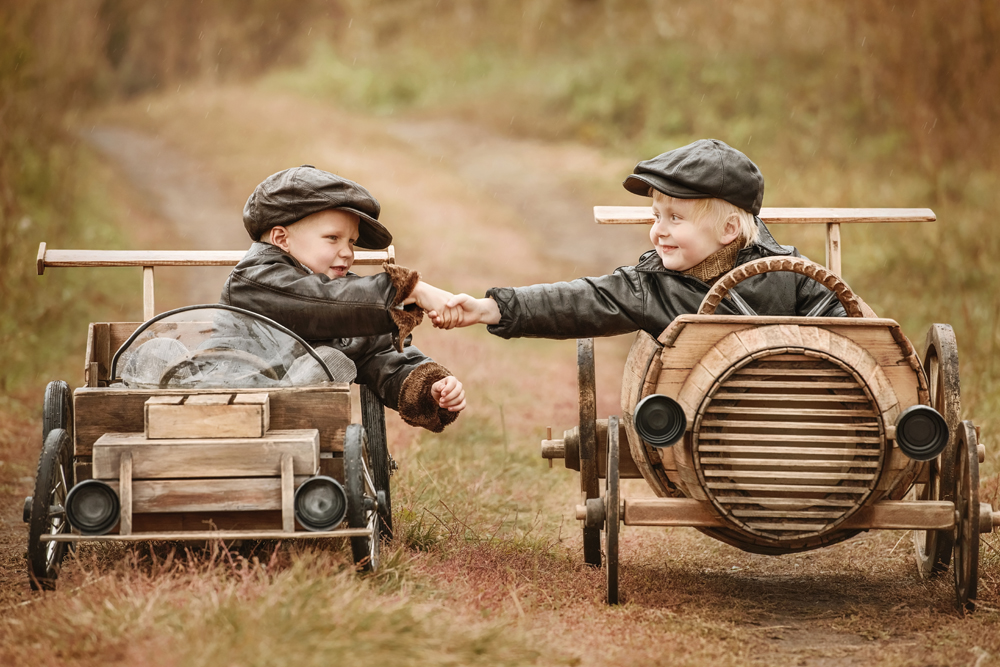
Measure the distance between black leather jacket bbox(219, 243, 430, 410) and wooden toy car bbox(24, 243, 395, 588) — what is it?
126 millimetres

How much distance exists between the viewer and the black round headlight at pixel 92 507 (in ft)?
10.8

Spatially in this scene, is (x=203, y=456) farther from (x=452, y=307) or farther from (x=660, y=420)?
(x=660, y=420)

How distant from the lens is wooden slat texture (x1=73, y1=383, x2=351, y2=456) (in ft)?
11.6

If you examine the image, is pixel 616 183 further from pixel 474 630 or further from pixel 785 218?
pixel 474 630

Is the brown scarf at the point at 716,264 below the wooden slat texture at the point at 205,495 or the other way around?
the other way around

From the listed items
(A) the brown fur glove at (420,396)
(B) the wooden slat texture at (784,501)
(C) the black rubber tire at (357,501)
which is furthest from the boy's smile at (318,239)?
(B) the wooden slat texture at (784,501)

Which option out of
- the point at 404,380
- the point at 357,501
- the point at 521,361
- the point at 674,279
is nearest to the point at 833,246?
the point at 674,279

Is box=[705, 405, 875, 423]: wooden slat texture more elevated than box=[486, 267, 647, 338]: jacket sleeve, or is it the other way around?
box=[486, 267, 647, 338]: jacket sleeve

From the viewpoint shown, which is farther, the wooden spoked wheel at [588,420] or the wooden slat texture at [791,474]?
the wooden spoked wheel at [588,420]

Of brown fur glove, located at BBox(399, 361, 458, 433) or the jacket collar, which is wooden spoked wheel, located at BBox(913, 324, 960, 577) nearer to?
the jacket collar

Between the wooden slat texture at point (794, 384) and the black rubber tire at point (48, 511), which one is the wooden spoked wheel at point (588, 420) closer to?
the wooden slat texture at point (794, 384)

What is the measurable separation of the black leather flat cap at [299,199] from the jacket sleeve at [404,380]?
1.91ft

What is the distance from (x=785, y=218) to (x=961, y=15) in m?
7.62

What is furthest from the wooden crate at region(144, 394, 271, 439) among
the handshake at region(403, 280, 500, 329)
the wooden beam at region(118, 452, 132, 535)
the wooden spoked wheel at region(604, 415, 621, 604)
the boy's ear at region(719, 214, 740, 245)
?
the boy's ear at region(719, 214, 740, 245)
